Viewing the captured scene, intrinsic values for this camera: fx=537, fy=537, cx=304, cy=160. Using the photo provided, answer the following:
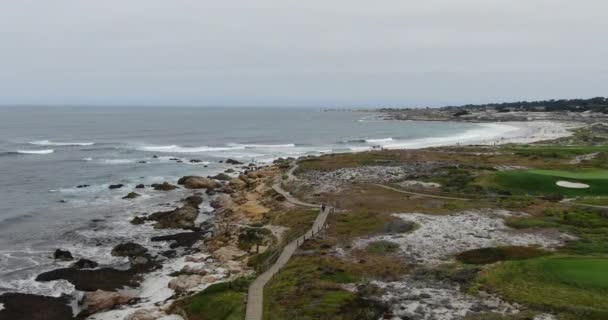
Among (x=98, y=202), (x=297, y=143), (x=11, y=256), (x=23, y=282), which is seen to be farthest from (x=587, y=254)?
(x=297, y=143)

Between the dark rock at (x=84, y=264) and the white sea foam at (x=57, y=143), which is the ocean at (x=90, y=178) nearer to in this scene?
the white sea foam at (x=57, y=143)

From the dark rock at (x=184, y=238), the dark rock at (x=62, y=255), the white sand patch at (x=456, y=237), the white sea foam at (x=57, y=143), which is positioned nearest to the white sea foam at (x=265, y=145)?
the white sea foam at (x=57, y=143)

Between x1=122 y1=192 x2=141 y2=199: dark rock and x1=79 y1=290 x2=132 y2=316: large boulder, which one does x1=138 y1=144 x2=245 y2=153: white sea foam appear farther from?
x1=79 y1=290 x2=132 y2=316: large boulder

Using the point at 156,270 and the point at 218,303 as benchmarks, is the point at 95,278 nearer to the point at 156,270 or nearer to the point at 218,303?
the point at 156,270

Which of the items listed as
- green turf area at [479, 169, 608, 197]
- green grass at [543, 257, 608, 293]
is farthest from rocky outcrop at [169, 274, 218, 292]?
green turf area at [479, 169, 608, 197]

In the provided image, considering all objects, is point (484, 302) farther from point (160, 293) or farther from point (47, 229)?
point (47, 229)
